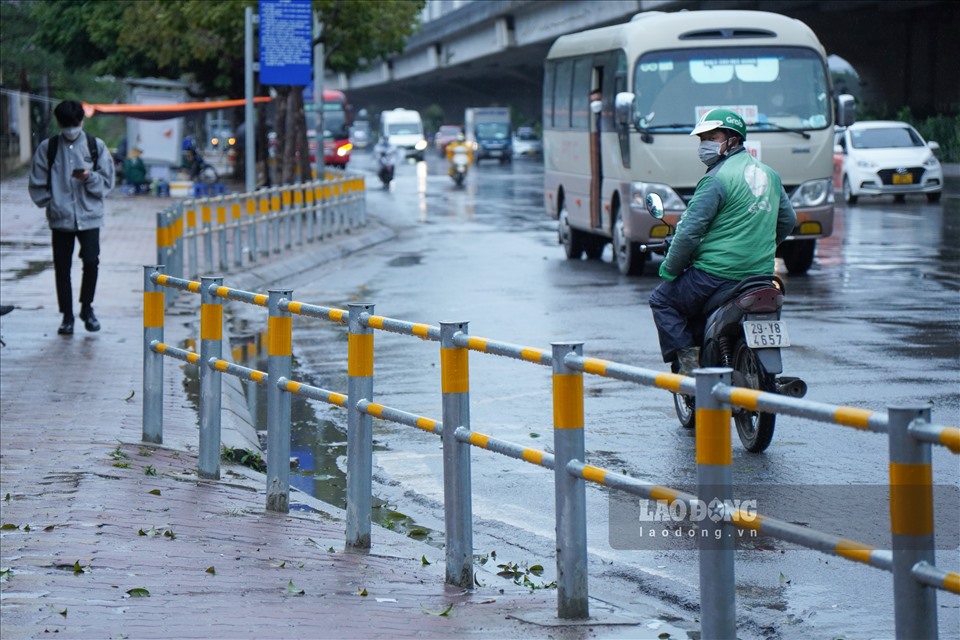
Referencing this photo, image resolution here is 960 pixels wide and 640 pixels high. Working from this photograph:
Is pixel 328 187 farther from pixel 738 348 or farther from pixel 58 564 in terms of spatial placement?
pixel 58 564

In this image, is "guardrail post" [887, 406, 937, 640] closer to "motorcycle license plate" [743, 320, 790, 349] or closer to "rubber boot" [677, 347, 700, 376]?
"motorcycle license plate" [743, 320, 790, 349]

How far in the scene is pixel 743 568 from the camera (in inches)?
242

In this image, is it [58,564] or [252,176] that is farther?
[252,176]

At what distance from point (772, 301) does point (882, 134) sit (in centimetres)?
2610

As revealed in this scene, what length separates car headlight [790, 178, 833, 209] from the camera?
746 inches

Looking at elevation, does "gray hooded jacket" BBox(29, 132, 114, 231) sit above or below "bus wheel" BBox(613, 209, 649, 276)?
above

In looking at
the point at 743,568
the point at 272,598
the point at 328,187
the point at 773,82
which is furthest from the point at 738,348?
the point at 328,187

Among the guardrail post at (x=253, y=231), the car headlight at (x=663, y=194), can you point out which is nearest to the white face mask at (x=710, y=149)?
the car headlight at (x=663, y=194)

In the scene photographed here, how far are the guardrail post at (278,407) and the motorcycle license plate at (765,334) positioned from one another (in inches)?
98.7

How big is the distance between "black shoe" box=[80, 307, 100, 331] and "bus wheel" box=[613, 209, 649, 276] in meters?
7.53

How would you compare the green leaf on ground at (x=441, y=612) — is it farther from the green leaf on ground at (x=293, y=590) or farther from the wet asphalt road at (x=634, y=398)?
the wet asphalt road at (x=634, y=398)

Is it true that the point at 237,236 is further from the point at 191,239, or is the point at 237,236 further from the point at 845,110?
the point at 845,110

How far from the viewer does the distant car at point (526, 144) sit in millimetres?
84625

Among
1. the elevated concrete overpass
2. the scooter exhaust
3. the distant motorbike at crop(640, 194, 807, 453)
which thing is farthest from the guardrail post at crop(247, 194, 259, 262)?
the elevated concrete overpass
